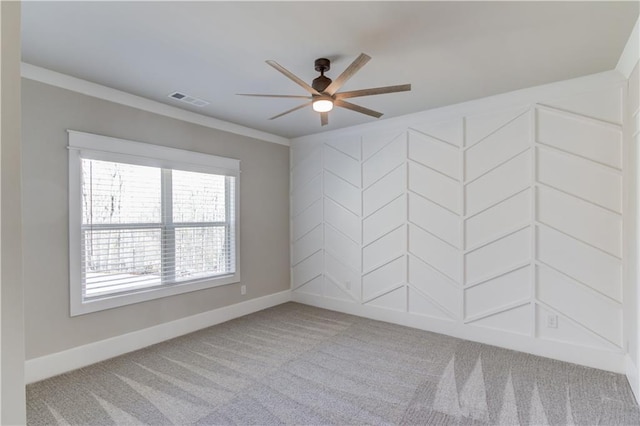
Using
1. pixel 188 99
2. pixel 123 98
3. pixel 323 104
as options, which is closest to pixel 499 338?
pixel 323 104

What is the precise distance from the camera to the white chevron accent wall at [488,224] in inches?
114

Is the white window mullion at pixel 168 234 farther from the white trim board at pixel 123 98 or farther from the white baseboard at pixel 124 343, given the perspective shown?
the white trim board at pixel 123 98

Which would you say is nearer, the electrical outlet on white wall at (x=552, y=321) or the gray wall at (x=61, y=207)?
the gray wall at (x=61, y=207)

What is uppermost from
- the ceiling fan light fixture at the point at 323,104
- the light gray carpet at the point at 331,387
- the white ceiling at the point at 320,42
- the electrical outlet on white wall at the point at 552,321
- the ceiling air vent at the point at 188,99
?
the white ceiling at the point at 320,42

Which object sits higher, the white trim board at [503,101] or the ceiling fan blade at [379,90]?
the white trim board at [503,101]

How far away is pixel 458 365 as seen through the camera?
2.98 m

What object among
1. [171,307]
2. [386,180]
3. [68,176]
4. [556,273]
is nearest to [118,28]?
[68,176]

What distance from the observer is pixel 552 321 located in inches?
122

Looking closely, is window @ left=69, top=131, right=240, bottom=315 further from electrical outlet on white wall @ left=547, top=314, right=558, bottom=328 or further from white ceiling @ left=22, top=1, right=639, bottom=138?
electrical outlet on white wall @ left=547, top=314, right=558, bottom=328

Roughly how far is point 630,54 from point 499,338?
8.97 ft

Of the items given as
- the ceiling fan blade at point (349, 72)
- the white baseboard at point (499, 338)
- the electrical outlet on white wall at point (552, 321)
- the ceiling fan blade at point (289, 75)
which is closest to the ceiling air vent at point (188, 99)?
the ceiling fan blade at point (289, 75)

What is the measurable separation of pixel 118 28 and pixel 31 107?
4.18 feet

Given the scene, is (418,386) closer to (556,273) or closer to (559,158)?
(556,273)

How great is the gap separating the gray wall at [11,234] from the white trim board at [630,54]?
3214 millimetres
